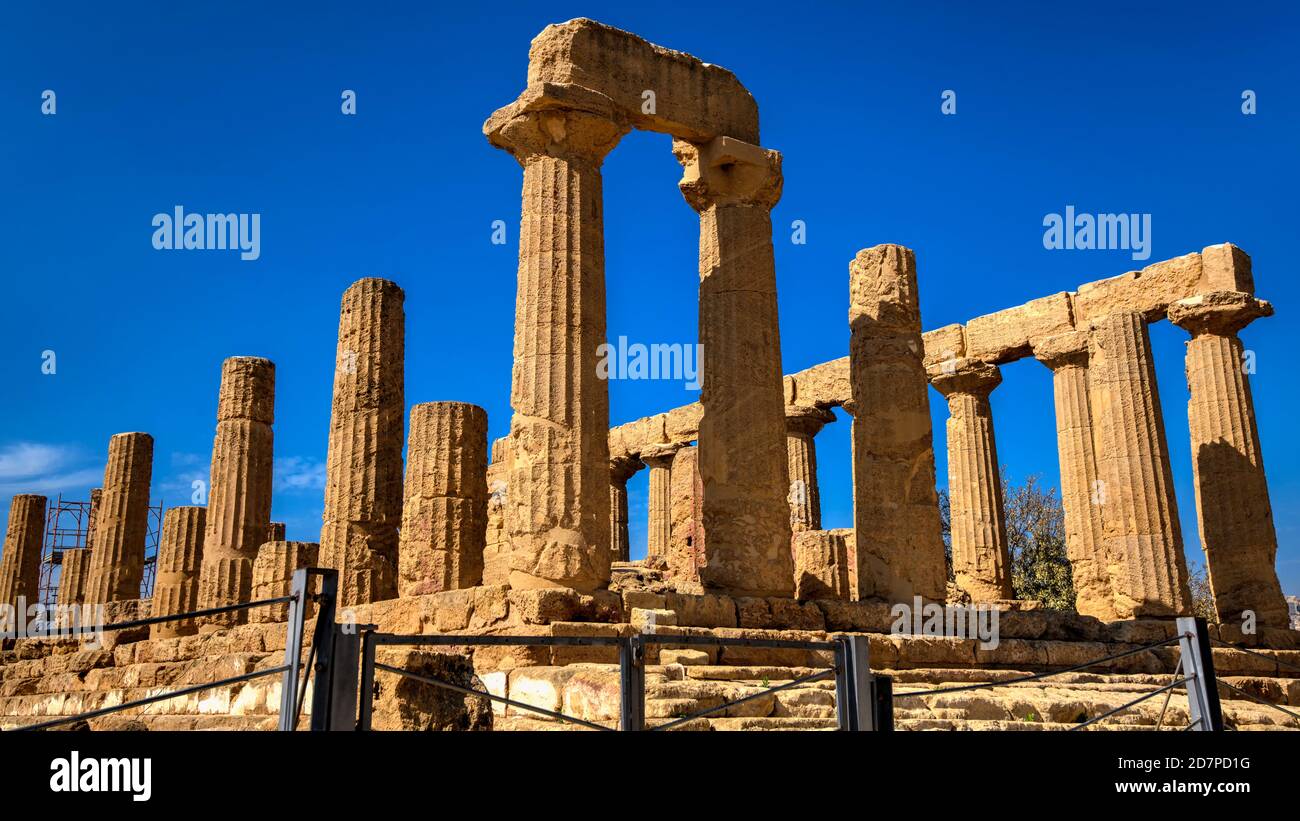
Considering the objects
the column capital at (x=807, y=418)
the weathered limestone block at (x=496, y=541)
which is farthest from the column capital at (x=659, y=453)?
the weathered limestone block at (x=496, y=541)

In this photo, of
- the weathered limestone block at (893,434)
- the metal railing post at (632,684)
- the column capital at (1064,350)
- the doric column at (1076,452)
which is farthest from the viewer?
the column capital at (1064,350)

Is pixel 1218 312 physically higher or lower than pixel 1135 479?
higher

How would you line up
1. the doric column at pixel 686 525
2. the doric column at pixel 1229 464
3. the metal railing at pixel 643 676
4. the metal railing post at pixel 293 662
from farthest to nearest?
the doric column at pixel 1229 464 → the doric column at pixel 686 525 → the metal railing at pixel 643 676 → the metal railing post at pixel 293 662

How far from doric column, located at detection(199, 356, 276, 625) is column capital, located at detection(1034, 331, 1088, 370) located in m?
14.8

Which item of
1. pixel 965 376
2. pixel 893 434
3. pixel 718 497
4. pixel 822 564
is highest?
pixel 965 376

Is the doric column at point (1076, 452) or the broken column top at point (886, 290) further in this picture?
the doric column at point (1076, 452)

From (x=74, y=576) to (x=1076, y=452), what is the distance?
80.6 feet

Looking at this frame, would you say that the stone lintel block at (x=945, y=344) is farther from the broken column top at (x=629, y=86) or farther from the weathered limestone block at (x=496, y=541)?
the weathered limestone block at (x=496, y=541)

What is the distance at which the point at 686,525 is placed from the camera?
74.8 feet

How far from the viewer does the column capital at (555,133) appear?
1475cm

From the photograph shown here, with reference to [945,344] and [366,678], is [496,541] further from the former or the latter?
[945,344]

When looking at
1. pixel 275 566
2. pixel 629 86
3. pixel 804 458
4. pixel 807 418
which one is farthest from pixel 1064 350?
pixel 275 566

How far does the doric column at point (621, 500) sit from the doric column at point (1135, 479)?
45.2 feet
